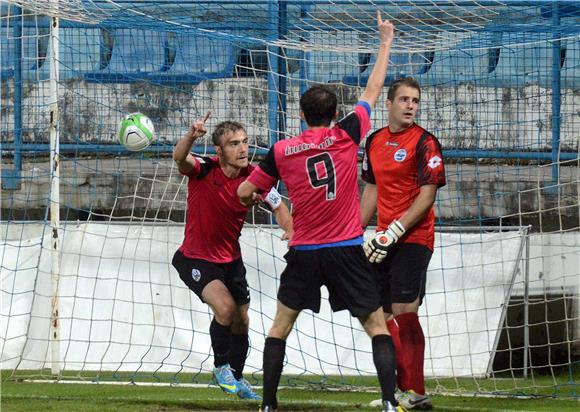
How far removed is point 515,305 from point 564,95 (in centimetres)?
238

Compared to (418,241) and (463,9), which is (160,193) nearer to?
(463,9)

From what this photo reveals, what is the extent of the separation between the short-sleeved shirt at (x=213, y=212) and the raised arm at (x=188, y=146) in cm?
11

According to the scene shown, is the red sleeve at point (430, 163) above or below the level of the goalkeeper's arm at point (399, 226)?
above

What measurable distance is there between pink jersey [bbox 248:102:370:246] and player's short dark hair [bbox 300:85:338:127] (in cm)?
6

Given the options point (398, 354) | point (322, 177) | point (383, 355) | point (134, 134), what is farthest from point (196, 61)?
point (383, 355)

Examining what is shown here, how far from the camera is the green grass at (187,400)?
8125 mm

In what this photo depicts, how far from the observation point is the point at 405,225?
26.1 ft

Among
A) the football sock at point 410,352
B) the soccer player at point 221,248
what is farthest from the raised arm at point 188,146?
the football sock at point 410,352

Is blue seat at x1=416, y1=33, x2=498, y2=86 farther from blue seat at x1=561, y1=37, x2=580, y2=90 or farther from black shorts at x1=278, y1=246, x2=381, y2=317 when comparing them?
black shorts at x1=278, y1=246, x2=381, y2=317

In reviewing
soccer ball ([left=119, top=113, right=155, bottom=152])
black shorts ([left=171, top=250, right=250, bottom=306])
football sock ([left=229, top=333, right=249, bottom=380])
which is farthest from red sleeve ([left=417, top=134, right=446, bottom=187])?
soccer ball ([left=119, top=113, right=155, bottom=152])

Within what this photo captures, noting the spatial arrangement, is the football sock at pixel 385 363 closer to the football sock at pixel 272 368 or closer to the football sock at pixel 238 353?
the football sock at pixel 272 368

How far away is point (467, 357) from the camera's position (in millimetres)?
10797

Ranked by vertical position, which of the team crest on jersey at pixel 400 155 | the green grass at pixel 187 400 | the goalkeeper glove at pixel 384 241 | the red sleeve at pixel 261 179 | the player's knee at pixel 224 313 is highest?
the team crest on jersey at pixel 400 155

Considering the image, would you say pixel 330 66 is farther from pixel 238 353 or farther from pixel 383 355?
pixel 383 355
